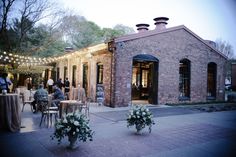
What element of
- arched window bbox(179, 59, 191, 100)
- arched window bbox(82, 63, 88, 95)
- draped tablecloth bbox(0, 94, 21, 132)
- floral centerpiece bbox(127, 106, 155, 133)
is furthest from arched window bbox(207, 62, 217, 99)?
draped tablecloth bbox(0, 94, 21, 132)

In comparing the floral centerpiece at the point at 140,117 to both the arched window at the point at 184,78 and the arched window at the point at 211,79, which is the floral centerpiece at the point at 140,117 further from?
the arched window at the point at 211,79

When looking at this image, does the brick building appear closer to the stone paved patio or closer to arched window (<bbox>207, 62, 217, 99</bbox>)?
arched window (<bbox>207, 62, 217, 99</bbox>)

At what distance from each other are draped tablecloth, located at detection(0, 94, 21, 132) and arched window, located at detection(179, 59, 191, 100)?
11.4 meters

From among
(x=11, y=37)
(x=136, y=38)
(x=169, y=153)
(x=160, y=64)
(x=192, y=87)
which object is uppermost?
(x=11, y=37)

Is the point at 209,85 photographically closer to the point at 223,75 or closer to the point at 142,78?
the point at 223,75

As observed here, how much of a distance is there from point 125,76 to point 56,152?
26.5ft

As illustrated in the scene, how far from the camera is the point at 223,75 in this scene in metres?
17.7

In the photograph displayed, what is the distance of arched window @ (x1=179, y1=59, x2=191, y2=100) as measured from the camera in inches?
619

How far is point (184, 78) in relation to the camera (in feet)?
52.0

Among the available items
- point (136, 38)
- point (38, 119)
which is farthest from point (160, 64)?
point (38, 119)

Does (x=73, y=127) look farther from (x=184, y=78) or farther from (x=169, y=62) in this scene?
(x=184, y=78)

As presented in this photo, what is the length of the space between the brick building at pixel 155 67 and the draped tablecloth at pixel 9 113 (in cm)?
614

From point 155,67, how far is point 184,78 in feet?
9.37

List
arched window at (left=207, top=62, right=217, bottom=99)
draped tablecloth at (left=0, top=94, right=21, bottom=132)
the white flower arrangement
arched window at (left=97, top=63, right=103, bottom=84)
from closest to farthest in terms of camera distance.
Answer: the white flower arrangement
draped tablecloth at (left=0, top=94, right=21, bottom=132)
arched window at (left=97, top=63, right=103, bottom=84)
arched window at (left=207, top=62, right=217, bottom=99)
